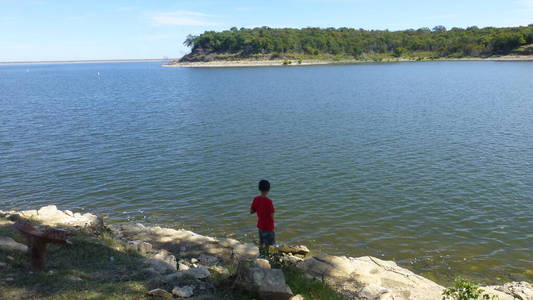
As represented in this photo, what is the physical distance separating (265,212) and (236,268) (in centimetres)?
164

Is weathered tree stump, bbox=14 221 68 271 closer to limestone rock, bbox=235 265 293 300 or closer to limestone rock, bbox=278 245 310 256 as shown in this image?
limestone rock, bbox=235 265 293 300

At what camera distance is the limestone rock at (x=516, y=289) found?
944cm

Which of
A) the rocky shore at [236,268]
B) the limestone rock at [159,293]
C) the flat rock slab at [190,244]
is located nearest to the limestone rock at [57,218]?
the rocky shore at [236,268]

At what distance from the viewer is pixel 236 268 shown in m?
8.43

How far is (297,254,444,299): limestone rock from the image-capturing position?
28.8 feet

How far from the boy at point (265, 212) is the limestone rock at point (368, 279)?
99cm

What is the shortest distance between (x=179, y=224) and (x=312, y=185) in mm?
6343

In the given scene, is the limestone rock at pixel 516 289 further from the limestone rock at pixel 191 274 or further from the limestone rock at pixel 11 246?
the limestone rock at pixel 11 246

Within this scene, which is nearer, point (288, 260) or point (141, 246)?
point (288, 260)

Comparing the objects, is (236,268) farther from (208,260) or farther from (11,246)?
(11,246)

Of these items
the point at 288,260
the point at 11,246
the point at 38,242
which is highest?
the point at 38,242

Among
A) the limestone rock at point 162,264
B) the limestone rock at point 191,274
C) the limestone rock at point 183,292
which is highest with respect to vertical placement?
the limestone rock at point 183,292

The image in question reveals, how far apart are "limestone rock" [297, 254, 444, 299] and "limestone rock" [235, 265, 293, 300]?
2.43 metres

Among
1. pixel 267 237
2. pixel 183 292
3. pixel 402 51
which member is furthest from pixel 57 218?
pixel 402 51
